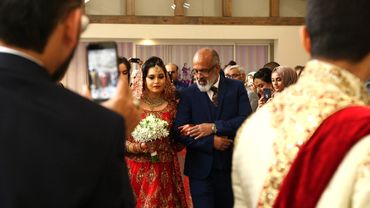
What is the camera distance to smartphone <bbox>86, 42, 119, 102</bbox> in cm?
136

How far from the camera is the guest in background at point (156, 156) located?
421cm

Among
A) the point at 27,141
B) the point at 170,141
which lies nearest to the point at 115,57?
the point at 27,141

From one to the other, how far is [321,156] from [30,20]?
2.26 feet

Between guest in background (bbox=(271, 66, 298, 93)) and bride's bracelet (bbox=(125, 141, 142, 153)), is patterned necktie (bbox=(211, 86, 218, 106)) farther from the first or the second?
guest in background (bbox=(271, 66, 298, 93))

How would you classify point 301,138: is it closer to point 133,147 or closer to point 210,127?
point 210,127

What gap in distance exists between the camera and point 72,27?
1164 mm

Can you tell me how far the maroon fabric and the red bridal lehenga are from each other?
2.92m

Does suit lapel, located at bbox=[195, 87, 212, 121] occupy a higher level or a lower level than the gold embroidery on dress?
lower

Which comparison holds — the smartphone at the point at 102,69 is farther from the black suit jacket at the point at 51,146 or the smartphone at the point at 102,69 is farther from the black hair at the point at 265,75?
the black hair at the point at 265,75

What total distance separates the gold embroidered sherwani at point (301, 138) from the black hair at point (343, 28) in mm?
41

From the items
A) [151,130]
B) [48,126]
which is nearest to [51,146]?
[48,126]

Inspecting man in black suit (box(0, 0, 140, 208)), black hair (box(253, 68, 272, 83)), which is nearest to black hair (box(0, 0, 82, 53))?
man in black suit (box(0, 0, 140, 208))

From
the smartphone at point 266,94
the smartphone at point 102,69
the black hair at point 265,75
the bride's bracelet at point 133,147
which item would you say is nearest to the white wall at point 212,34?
the black hair at point 265,75

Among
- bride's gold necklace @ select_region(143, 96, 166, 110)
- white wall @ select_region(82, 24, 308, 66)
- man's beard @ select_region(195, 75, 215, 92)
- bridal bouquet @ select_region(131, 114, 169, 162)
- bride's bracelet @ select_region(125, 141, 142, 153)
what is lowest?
bride's bracelet @ select_region(125, 141, 142, 153)
